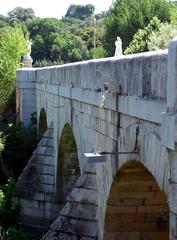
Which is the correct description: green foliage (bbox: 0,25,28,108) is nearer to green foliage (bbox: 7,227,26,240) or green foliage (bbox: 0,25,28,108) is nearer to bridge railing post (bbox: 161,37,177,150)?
green foliage (bbox: 7,227,26,240)

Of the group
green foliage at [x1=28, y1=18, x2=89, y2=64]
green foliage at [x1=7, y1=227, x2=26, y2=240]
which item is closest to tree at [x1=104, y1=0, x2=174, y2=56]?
green foliage at [x1=28, y1=18, x2=89, y2=64]

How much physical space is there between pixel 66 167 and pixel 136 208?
8.43m

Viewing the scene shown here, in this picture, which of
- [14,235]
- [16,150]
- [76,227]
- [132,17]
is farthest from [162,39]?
[132,17]

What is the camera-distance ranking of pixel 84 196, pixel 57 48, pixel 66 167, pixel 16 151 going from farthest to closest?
pixel 57 48
pixel 16 151
pixel 66 167
pixel 84 196

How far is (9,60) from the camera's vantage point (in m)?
29.6

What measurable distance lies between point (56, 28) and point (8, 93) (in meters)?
40.3

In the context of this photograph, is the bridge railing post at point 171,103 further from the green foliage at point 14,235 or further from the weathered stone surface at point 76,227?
the green foliage at point 14,235

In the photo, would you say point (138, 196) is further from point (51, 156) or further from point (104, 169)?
point (51, 156)

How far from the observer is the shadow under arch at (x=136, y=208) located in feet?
24.1

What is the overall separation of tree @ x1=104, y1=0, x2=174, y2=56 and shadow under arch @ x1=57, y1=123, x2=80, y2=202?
22851mm

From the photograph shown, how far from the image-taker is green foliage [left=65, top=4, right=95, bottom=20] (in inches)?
4247

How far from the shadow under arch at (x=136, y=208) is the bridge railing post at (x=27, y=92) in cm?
1603

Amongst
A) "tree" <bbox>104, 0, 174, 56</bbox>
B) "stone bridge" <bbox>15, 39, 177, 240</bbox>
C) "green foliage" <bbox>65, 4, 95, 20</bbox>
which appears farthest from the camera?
"green foliage" <bbox>65, 4, 95, 20</bbox>

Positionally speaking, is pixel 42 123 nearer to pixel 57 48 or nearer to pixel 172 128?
pixel 172 128
